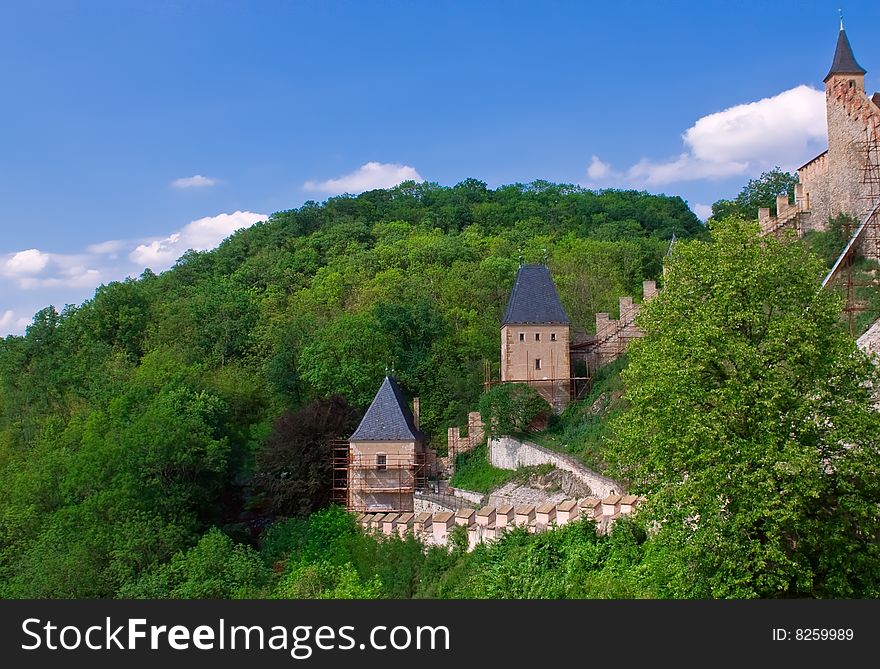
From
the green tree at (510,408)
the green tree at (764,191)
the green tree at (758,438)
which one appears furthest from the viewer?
the green tree at (764,191)

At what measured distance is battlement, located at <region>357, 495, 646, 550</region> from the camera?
62.3 ft

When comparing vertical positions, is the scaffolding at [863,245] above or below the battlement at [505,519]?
Result: above

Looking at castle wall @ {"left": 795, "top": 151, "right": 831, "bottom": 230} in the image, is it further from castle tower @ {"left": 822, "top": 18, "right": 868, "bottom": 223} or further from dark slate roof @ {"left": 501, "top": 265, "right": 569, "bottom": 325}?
dark slate roof @ {"left": 501, "top": 265, "right": 569, "bottom": 325}

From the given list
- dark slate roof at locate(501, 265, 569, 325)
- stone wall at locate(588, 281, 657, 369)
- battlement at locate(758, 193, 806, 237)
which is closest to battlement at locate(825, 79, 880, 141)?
battlement at locate(758, 193, 806, 237)

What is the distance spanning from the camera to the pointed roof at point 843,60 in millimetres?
31484

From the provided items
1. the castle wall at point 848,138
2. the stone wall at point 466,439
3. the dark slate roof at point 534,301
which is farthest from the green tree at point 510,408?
the castle wall at point 848,138

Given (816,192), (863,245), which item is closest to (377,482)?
(863,245)

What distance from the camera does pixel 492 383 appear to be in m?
37.9

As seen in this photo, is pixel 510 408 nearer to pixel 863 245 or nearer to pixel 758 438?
pixel 863 245

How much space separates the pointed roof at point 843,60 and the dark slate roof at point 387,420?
19.9 meters

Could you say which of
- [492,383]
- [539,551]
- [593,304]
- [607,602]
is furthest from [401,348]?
[607,602]

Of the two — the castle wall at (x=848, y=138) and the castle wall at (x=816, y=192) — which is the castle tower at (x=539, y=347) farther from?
the castle wall at (x=848, y=138)

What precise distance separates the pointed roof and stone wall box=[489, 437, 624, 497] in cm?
1719

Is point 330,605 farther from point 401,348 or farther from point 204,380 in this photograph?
point 204,380
